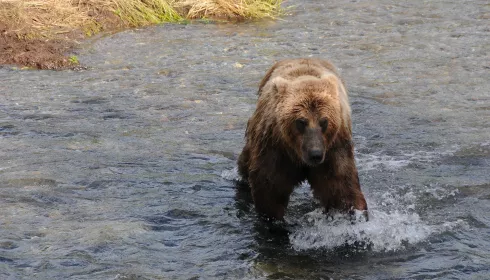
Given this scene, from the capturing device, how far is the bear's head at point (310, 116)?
6395 millimetres

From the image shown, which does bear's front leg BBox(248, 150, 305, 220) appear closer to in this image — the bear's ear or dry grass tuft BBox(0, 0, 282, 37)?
the bear's ear

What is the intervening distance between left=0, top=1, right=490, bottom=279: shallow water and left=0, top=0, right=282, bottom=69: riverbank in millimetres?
514

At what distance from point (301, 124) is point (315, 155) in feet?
1.04

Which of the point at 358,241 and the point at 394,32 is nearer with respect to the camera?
the point at 358,241

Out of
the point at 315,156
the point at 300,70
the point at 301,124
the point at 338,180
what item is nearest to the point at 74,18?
the point at 300,70

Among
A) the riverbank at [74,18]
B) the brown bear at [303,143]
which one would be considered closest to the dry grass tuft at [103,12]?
the riverbank at [74,18]

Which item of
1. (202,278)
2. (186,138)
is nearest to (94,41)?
(186,138)

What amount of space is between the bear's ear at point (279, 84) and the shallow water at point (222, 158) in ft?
4.27

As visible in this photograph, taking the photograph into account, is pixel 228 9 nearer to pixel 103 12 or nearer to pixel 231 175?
pixel 103 12

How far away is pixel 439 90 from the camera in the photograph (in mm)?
11648

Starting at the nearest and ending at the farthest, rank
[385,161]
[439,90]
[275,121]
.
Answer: [275,121] → [385,161] → [439,90]

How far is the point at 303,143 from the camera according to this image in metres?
6.43

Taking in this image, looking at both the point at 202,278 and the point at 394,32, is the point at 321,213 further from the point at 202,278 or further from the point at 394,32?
the point at 394,32

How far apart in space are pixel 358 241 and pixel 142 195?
7.78ft
